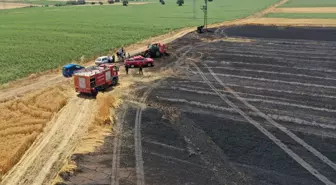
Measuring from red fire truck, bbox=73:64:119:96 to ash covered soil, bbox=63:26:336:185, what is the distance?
11.4ft

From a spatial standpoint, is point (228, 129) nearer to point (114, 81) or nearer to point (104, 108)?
point (104, 108)

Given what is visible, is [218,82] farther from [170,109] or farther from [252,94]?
[170,109]

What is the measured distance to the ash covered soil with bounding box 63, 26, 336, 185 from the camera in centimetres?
1978

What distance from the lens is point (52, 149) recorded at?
22500mm

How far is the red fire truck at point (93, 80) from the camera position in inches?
1276

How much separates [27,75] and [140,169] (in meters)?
25.6

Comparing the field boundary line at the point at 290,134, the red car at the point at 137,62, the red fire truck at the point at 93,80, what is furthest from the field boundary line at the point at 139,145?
the red car at the point at 137,62

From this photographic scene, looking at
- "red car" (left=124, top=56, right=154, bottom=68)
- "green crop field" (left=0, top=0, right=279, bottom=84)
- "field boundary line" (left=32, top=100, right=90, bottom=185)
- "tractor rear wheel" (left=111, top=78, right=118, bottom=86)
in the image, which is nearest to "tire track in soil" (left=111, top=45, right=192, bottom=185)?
"field boundary line" (left=32, top=100, right=90, bottom=185)

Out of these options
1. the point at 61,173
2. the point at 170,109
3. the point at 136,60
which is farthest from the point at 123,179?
the point at 136,60

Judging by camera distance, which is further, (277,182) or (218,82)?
(218,82)

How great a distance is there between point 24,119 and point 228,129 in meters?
15.2

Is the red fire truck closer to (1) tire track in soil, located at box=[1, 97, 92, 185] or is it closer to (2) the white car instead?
(1) tire track in soil, located at box=[1, 97, 92, 185]

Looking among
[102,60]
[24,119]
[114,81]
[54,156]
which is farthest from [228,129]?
[102,60]

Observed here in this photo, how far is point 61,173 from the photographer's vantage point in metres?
19.7
